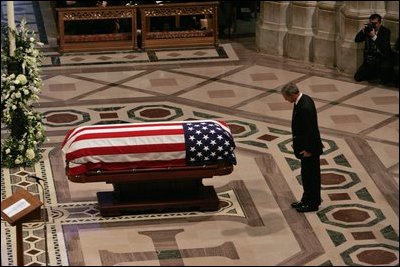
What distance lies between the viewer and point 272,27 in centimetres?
1797

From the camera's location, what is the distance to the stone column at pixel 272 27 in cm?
1780

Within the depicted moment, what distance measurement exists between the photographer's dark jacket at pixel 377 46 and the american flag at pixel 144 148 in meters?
4.75

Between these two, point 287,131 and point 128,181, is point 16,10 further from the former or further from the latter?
point 128,181

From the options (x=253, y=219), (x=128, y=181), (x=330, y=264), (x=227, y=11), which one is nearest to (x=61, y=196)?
(x=128, y=181)

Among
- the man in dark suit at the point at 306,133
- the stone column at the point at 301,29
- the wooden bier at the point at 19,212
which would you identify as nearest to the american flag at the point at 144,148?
the man in dark suit at the point at 306,133

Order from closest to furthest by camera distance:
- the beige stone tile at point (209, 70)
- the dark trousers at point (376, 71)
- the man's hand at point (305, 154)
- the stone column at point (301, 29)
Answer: the man's hand at point (305, 154)
the dark trousers at point (376, 71)
the beige stone tile at point (209, 70)
the stone column at point (301, 29)

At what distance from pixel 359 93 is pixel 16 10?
7577 millimetres

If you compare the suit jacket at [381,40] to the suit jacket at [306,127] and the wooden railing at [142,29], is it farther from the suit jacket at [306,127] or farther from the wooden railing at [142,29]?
the suit jacket at [306,127]

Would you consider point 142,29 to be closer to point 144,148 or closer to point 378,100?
point 378,100

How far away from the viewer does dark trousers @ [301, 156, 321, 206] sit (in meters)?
12.2

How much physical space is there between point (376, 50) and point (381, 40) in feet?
0.55

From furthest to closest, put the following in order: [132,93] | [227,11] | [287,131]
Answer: [227,11] < [132,93] < [287,131]

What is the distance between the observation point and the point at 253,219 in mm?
12383

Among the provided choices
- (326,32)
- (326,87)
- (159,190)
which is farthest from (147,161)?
(326,32)
